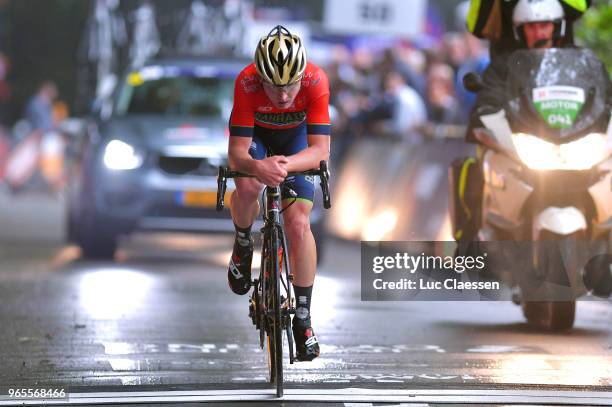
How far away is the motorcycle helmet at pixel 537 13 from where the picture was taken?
38.2ft

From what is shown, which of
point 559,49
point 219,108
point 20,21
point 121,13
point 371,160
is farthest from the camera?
point 20,21

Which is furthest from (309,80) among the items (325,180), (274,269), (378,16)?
(378,16)

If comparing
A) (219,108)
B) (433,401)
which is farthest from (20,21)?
(433,401)

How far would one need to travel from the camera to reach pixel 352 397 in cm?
831

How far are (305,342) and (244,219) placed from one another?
784mm

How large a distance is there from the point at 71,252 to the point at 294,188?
1013 cm

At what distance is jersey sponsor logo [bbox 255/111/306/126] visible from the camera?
907 cm

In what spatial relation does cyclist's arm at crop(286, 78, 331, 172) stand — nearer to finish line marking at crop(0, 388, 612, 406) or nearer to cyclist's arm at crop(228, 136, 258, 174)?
cyclist's arm at crop(228, 136, 258, 174)

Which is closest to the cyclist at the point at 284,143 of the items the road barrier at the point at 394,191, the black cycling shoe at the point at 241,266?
the black cycling shoe at the point at 241,266

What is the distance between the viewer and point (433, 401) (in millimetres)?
8242

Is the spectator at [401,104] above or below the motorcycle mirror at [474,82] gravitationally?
below

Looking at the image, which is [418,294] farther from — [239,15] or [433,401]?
[239,15]

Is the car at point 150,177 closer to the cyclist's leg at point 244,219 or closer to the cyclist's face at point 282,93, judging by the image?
the cyclist's leg at point 244,219

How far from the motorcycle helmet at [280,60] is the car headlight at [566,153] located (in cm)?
287
